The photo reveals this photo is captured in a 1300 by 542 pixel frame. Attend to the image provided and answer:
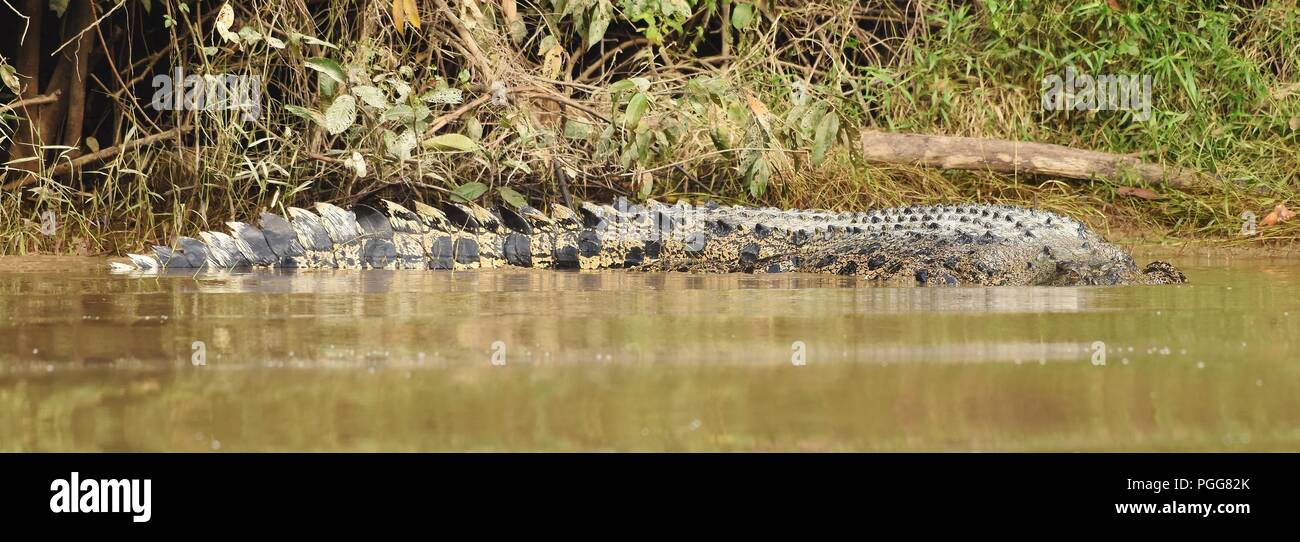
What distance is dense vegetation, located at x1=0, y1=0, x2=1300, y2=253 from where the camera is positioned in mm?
5371

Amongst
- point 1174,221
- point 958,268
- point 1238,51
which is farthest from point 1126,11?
point 958,268

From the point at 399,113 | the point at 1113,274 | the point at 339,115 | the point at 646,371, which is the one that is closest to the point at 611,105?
the point at 399,113

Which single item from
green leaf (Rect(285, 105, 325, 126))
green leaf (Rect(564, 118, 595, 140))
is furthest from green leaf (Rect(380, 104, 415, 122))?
green leaf (Rect(564, 118, 595, 140))

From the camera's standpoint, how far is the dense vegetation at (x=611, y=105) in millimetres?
5371

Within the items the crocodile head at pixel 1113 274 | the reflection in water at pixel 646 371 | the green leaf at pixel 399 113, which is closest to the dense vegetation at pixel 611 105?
the green leaf at pixel 399 113

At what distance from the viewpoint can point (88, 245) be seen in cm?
534

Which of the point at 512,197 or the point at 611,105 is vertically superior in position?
the point at 611,105

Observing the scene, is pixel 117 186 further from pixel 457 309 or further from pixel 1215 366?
pixel 1215 366

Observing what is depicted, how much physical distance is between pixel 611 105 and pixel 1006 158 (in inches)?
81.4

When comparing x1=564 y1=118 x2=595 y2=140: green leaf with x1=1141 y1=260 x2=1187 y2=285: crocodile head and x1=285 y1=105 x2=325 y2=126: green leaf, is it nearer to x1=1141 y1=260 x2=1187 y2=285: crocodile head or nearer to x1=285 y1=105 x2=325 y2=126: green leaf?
x1=285 y1=105 x2=325 y2=126: green leaf

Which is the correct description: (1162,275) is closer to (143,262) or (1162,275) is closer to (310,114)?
(310,114)

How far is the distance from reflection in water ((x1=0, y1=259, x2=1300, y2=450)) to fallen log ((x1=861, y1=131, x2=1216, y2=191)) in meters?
2.55

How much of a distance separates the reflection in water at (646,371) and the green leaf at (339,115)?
3.92 feet

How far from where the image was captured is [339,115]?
4980 millimetres
